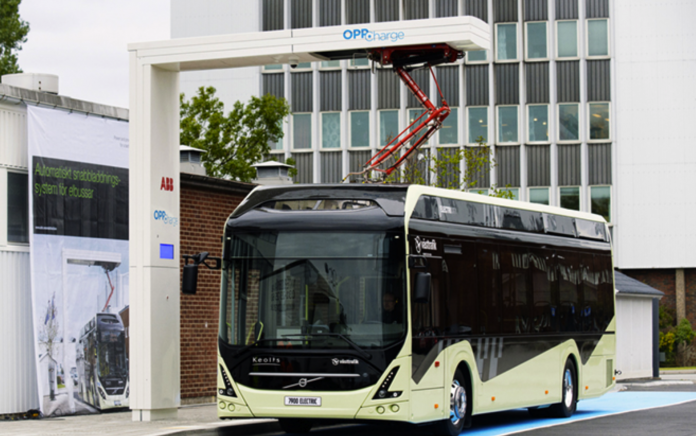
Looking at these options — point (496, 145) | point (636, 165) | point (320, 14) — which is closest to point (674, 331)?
point (636, 165)

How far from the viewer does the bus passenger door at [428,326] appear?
12305 millimetres

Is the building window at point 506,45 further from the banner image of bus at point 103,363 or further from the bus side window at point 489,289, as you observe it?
the bus side window at point 489,289

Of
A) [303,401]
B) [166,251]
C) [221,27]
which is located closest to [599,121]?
[221,27]

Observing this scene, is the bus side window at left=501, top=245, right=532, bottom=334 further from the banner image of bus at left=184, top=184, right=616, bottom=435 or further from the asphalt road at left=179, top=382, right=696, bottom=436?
the asphalt road at left=179, top=382, right=696, bottom=436

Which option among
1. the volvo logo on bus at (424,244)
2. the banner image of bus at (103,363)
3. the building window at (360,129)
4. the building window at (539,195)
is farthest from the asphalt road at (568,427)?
the building window at (360,129)

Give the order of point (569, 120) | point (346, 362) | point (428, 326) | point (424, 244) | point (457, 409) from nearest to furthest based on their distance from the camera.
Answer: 1. point (346, 362)
2. point (428, 326)
3. point (424, 244)
4. point (457, 409)
5. point (569, 120)

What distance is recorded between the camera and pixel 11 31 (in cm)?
3269

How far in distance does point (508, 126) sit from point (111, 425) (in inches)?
1369

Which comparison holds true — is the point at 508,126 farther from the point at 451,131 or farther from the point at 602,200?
the point at 602,200

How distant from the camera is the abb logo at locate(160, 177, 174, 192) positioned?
49.3 feet

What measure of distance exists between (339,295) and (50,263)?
5496mm

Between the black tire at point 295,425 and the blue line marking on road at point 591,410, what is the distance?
218 cm

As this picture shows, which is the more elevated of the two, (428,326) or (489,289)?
(489,289)

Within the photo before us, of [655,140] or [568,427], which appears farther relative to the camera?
[655,140]
